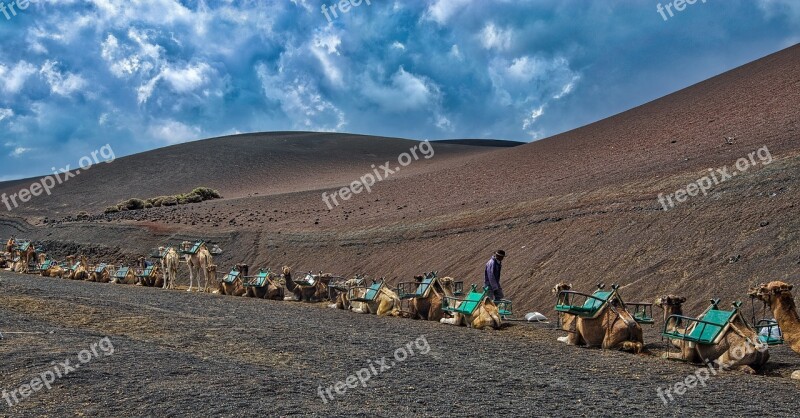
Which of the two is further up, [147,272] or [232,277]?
[147,272]

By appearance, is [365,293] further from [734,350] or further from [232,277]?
[734,350]

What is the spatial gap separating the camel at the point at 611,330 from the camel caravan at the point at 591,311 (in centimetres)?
2

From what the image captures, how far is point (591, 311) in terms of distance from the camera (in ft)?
47.0

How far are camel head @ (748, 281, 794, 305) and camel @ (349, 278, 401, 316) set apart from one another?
35.4 ft

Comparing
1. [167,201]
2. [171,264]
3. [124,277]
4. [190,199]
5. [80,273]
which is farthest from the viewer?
[190,199]

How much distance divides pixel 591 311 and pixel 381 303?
859 centimetres

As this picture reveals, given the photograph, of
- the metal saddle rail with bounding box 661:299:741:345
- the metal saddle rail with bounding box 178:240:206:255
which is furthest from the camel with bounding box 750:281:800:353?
the metal saddle rail with bounding box 178:240:206:255

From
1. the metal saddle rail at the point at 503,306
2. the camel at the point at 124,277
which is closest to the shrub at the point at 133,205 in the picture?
the camel at the point at 124,277

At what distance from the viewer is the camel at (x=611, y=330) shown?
45.7ft

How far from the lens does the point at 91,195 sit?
3824 inches

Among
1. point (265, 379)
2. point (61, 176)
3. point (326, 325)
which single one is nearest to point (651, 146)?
point (326, 325)

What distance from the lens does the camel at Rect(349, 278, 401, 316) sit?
70.4ft

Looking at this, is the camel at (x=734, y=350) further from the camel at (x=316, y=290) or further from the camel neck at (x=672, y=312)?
the camel at (x=316, y=290)

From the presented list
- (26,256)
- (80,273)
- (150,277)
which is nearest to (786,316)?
(150,277)
